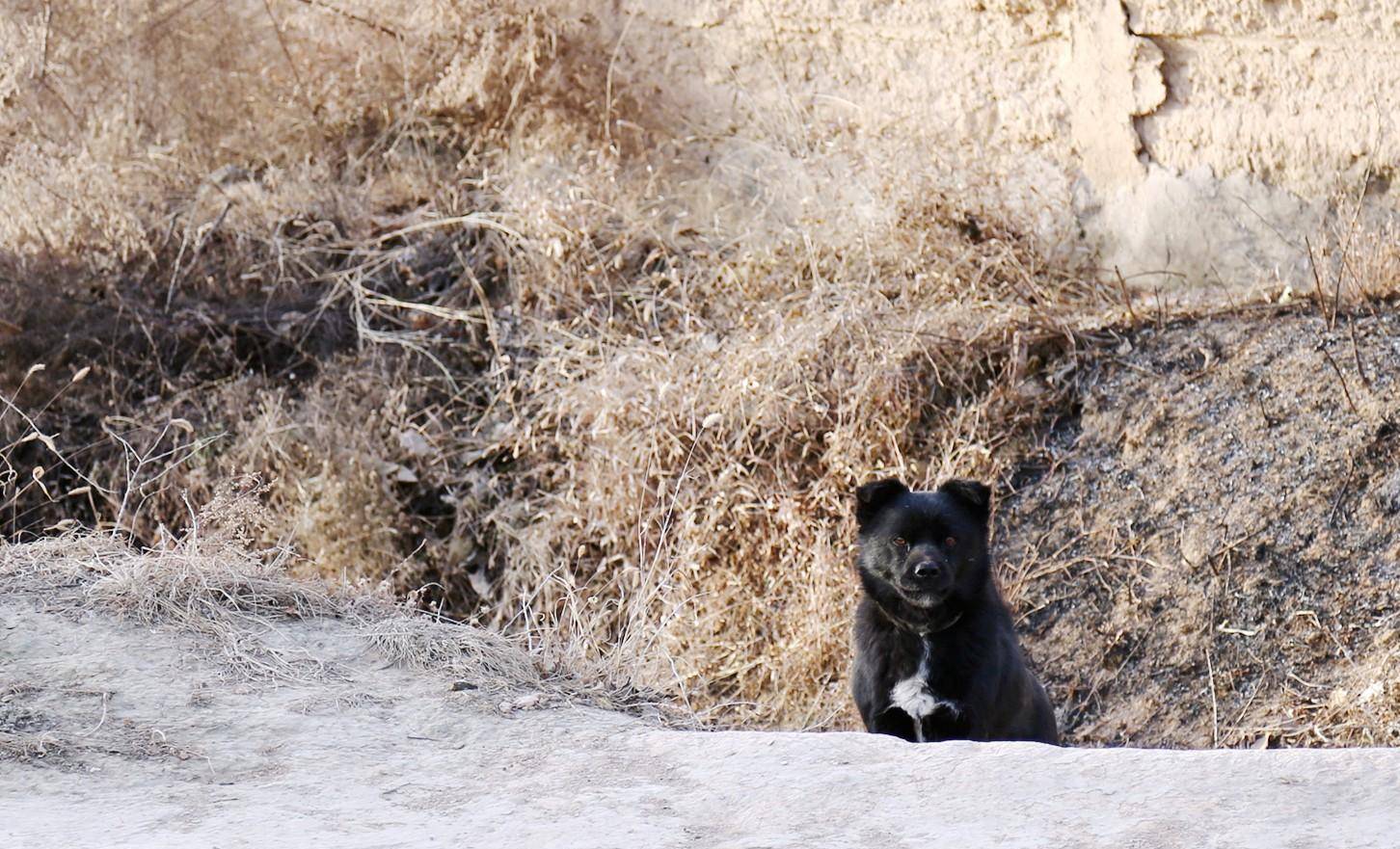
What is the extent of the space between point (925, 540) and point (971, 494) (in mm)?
288

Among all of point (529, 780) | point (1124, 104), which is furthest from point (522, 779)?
point (1124, 104)

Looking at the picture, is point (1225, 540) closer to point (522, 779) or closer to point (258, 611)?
point (522, 779)

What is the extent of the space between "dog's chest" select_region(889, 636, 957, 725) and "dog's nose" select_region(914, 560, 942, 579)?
0.26 m

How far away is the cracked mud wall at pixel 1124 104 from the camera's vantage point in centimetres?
719

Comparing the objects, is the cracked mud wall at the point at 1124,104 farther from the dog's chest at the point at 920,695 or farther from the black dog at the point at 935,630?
the dog's chest at the point at 920,695

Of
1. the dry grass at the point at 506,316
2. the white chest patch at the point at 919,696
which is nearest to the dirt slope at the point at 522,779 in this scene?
the white chest patch at the point at 919,696

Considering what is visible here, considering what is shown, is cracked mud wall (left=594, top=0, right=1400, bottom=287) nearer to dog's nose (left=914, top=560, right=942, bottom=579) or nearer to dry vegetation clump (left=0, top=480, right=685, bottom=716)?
dog's nose (left=914, top=560, right=942, bottom=579)

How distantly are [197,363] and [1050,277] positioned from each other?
457 cm

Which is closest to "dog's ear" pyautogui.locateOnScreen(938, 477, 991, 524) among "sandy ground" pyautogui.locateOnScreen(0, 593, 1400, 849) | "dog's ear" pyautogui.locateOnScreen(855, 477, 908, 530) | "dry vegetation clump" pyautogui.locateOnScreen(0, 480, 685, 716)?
"dog's ear" pyautogui.locateOnScreen(855, 477, 908, 530)

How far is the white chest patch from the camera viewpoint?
4.89 m

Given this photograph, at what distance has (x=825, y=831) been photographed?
3.27 metres

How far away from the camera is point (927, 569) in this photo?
191 inches

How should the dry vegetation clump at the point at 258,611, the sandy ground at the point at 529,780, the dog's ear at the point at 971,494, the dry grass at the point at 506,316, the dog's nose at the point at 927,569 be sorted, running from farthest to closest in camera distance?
the dry grass at the point at 506,316 → the dog's ear at the point at 971,494 → the dog's nose at the point at 927,569 → the dry vegetation clump at the point at 258,611 → the sandy ground at the point at 529,780

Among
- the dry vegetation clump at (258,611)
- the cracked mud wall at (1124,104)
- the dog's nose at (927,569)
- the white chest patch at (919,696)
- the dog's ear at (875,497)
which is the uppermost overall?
the cracked mud wall at (1124,104)
